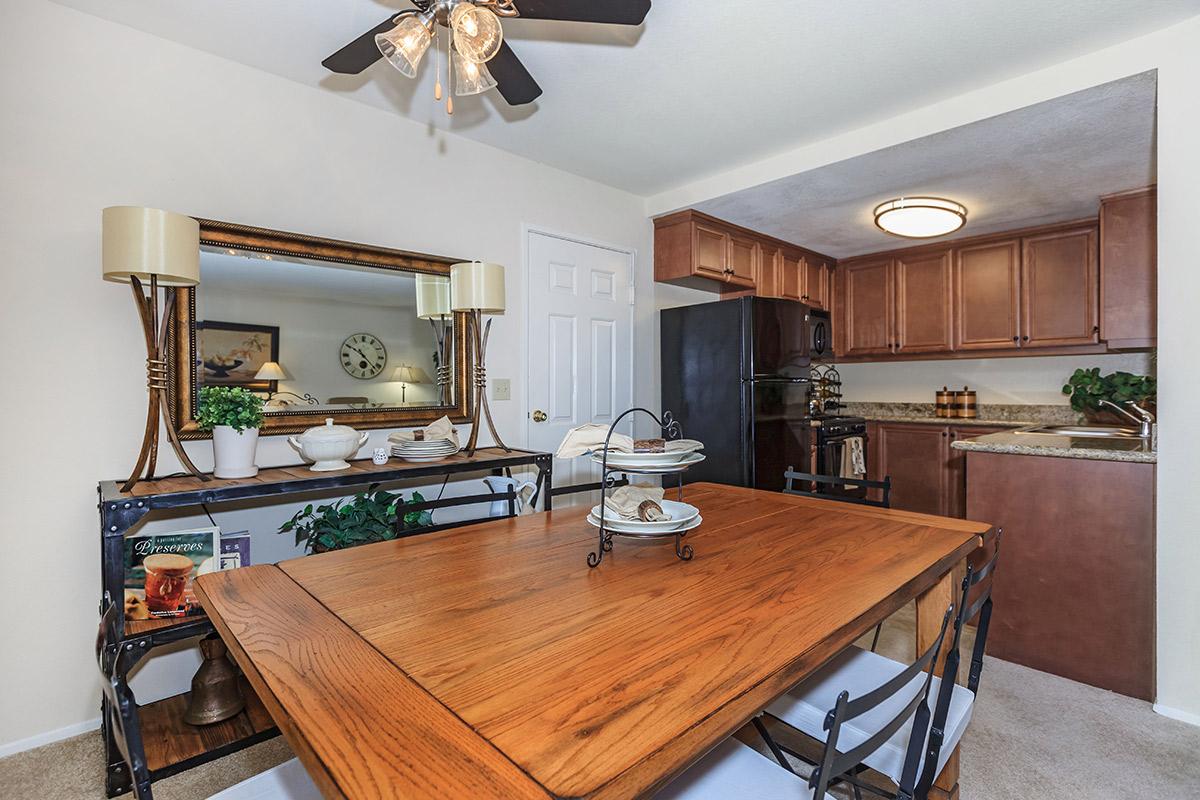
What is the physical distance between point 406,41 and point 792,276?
364 cm

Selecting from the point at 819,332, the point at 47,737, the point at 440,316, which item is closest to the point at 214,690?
the point at 47,737

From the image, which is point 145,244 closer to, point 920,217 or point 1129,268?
point 920,217

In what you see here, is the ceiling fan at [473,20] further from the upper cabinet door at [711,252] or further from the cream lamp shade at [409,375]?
the upper cabinet door at [711,252]

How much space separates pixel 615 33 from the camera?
6.85ft

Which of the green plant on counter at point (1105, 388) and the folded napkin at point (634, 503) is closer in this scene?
the folded napkin at point (634, 503)

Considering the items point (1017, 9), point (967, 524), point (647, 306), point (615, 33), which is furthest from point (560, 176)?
point (967, 524)

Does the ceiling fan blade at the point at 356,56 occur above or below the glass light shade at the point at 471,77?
above

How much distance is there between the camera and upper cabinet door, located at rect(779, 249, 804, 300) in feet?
14.8

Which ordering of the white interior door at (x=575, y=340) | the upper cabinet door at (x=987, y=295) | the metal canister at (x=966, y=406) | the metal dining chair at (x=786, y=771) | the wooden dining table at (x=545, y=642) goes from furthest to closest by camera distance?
the metal canister at (x=966, y=406), the upper cabinet door at (x=987, y=295), the white interior door at (x=575, y=340), the metal dining chair at (x=786, y=771), the wooden dining table at (x=545, y=642)

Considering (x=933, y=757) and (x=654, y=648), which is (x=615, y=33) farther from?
(x=933, y=757)

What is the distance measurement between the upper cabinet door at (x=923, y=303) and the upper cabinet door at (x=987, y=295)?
0.26 feet

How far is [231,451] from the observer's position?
203 cm

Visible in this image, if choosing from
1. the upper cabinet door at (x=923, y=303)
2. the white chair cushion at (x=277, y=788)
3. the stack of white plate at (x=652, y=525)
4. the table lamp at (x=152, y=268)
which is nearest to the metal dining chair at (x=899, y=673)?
the stack of white plate at (x=652, y=525)

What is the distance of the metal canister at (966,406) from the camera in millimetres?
4625
